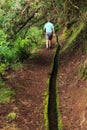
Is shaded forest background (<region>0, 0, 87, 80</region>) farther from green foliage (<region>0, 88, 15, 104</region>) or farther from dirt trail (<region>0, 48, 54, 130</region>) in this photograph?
green foliage (<region>0, 88, 15, 104</region>)

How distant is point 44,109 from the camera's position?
11648 millimetres

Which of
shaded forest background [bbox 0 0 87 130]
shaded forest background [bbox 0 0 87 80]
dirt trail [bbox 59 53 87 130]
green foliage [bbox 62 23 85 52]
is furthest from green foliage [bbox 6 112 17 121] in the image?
Result: green foliage [bbox 62 23 85 52]

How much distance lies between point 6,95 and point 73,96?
236 cm

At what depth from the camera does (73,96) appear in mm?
12836

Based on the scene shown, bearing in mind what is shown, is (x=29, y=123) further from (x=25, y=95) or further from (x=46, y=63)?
(x=46, y=63)

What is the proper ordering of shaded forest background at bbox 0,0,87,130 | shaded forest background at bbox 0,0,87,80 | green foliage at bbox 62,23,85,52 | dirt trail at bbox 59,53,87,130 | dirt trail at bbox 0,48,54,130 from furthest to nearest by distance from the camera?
green foliage at bbox 62,23,85,52, shaded forest background at bbox 0,0,87,80, shaded forest background at bbox 0,0,87,130, dirt trail at bbox 59,53,87,130, dirt trail at bbox 0,48,54,130

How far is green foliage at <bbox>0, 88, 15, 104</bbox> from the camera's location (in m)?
11.9

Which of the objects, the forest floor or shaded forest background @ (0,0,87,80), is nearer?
the forest floor

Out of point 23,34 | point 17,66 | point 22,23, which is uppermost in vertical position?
point 22,23

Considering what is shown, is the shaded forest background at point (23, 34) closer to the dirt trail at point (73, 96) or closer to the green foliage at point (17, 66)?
the green foliage at point (17, 66)

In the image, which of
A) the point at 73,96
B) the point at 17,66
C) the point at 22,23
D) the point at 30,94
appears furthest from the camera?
the point at 22,23

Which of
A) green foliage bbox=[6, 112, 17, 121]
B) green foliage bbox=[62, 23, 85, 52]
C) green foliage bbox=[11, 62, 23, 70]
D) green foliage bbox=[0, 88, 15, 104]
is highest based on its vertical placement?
green foliage bbox=[62, 23, 85, 52]

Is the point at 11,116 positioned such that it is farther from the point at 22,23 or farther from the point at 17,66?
the point at 22,23

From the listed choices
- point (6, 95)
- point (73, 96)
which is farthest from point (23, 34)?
point (6, 95)
